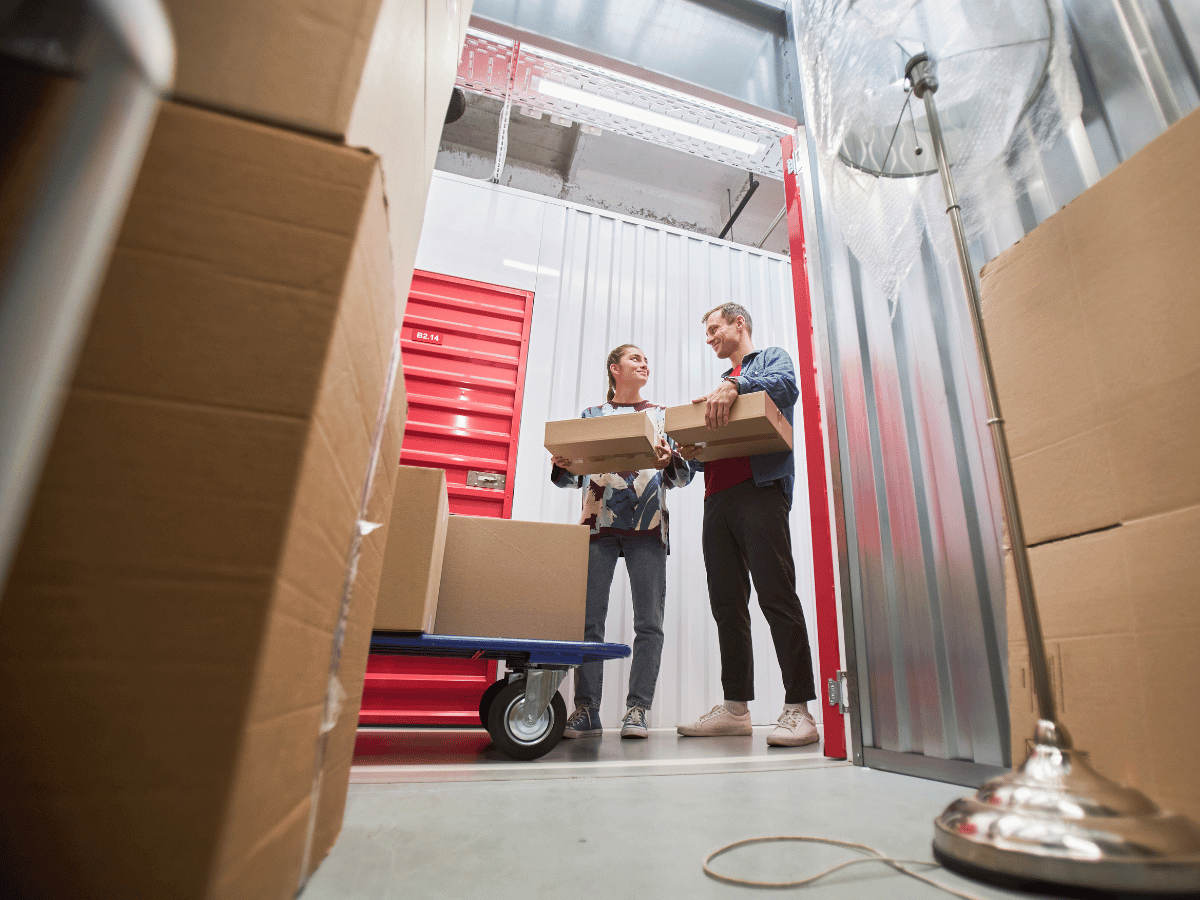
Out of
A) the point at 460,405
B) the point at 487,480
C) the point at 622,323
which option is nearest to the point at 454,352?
the point at 460,405

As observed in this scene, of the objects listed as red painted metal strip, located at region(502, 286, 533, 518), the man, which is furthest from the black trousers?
red painted metal strip, located at region(502, 286, 533, 518)

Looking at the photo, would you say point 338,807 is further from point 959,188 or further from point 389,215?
point 959,188

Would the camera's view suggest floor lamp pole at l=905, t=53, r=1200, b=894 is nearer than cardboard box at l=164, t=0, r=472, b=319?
No

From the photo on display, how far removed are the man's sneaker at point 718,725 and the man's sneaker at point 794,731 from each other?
295mm

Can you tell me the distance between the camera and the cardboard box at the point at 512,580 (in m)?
1.81

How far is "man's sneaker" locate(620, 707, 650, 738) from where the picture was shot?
2062mm

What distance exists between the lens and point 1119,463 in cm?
79

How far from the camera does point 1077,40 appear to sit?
1.09 metres

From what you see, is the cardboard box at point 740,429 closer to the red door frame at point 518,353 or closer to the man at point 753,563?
the man at point 753,563

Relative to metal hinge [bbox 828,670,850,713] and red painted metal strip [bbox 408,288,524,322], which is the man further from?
red painted metal strip [bbox 408,288,524,322]

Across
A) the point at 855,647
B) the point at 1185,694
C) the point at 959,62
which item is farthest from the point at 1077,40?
the point at 855,647

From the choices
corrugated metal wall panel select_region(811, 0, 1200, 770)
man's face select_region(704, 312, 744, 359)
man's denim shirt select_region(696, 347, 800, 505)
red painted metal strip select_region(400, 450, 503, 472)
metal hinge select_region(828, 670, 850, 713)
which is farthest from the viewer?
red painted metal strip select_region(400, 450, 503, 472)

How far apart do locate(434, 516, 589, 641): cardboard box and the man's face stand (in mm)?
977

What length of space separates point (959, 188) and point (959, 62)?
0.22 metres
